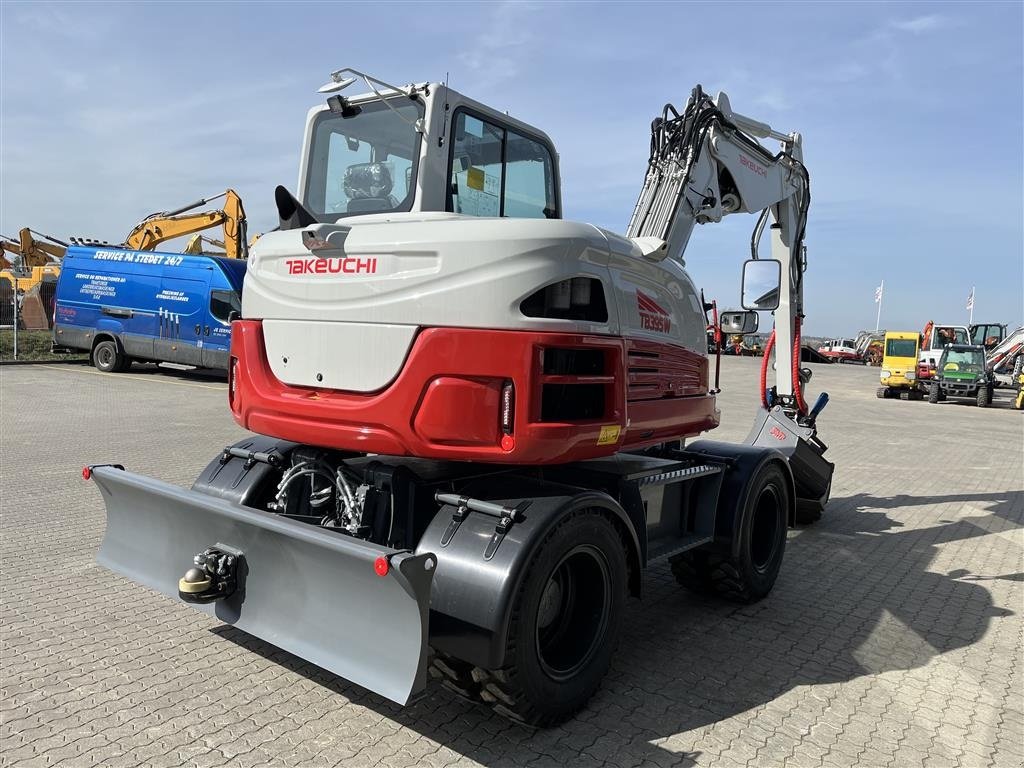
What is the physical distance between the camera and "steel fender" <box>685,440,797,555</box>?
4.86m

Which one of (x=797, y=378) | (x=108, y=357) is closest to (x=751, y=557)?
(x=797, y=378)

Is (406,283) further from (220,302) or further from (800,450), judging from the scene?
(220,302)

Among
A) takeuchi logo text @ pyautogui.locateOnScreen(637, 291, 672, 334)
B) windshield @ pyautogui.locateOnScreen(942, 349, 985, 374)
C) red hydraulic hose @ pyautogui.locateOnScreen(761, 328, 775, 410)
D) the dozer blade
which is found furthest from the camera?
windshield @ pyautogui.locateOnScreen(942, 349, 985, 374)

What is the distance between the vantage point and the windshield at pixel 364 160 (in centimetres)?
396

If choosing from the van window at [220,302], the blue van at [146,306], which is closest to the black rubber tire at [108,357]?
the blue van at [146,306]

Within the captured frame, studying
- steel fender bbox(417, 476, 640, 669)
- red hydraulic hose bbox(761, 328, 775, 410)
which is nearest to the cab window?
steel fender bbox(417, 476, 640, 669)

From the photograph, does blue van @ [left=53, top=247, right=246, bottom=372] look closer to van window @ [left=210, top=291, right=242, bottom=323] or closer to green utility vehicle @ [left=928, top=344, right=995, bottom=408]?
van window @ [left=210, top=291, right=242, bottom=323]

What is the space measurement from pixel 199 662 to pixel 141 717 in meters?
0.57

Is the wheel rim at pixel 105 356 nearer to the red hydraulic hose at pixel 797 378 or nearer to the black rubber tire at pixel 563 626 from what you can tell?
the red hydraulic hose at pixel 797 378

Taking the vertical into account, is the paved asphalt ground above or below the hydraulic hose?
below

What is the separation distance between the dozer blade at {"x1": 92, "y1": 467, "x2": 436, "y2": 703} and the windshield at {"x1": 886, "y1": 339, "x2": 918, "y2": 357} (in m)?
25.8

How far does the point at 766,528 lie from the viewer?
17.9ft

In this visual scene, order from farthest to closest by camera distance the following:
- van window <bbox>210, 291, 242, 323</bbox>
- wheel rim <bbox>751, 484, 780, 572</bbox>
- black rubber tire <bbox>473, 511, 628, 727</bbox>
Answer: van window <bbox>210, 291, 242, 323</bbox> < wheel rim <bbox>751, 484, 780, 572</bbox> < black rubber tire <bbox>473, 511, 628, 727</bbox>

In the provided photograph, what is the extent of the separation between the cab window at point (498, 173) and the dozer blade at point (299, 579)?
6.08ft
